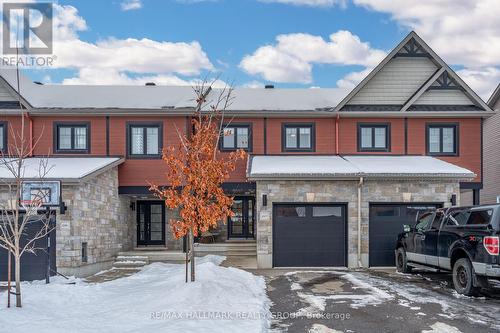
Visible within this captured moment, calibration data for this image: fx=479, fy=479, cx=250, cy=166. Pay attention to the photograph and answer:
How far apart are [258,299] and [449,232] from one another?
5.25 m

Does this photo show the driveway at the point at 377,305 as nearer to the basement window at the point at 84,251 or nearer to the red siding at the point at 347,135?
the basement window at the point at 84,251

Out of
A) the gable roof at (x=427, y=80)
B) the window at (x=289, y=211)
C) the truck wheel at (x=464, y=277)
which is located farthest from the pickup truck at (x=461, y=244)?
the gable roof at (x=427, y=80)

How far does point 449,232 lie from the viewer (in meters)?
12.2

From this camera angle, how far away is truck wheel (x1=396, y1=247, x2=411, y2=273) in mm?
15194

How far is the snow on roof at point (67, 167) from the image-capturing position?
14922mm

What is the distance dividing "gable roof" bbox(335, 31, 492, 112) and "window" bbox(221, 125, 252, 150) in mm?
3789

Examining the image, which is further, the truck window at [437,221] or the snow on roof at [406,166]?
the snow on roof at [406,166]

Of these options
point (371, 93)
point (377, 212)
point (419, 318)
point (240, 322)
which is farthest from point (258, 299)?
point (371, 93)

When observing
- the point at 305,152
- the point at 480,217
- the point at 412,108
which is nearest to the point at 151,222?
the point at 305,152

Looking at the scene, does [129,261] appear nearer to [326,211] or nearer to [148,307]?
[326,211]

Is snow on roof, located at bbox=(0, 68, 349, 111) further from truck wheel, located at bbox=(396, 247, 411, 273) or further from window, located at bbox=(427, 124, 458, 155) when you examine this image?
truck wheel, located at bbox=(396, 247, 411, 273)

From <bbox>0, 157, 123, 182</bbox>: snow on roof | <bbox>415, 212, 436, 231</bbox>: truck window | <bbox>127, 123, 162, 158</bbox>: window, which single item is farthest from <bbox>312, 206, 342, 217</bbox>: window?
<bbox>0, 157, 123, 182</bbox>: snow on roof

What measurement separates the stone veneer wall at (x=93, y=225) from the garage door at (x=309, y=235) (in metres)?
6.11

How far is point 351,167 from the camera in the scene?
1727 centimetres
